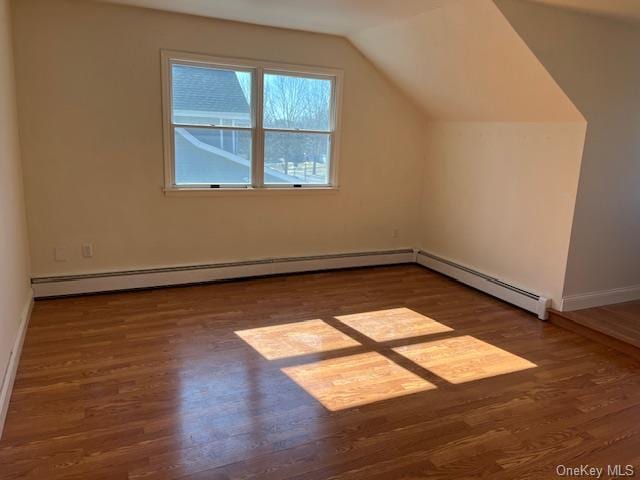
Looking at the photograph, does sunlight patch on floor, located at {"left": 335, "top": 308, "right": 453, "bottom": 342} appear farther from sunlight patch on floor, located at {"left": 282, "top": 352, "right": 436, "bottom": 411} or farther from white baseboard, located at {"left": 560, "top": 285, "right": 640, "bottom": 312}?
white baseboard, located at {"left": 560, "top": 285, "right": 640, "bottom": 312}

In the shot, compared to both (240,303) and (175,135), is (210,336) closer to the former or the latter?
(240,303)

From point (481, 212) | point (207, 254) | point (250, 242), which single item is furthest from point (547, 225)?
point (207, 254)

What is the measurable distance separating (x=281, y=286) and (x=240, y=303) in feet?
1.89

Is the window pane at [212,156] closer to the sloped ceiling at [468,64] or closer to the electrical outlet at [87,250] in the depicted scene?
the electrical outlet at [87,250]

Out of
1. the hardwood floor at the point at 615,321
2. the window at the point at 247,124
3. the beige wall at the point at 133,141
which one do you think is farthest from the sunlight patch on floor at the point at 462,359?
the window at the point at 247,124

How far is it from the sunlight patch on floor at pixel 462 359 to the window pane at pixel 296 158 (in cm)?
218

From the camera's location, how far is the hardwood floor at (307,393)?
2.05m

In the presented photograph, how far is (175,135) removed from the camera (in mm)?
4109

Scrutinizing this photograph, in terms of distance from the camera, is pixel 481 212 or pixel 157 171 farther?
pixel 481 212

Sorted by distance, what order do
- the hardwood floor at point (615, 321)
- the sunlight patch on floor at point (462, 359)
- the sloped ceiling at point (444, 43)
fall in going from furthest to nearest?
the sloped ceiling at point (444, 43), the hardwood floor at point (615, 321), the sunlight patch on floor at point (462, 359)

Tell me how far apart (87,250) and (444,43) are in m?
3.40

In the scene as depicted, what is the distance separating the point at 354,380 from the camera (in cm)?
275

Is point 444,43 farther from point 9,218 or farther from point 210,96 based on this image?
point 9,218

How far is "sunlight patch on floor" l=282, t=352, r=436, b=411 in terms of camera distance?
256 centimetres
